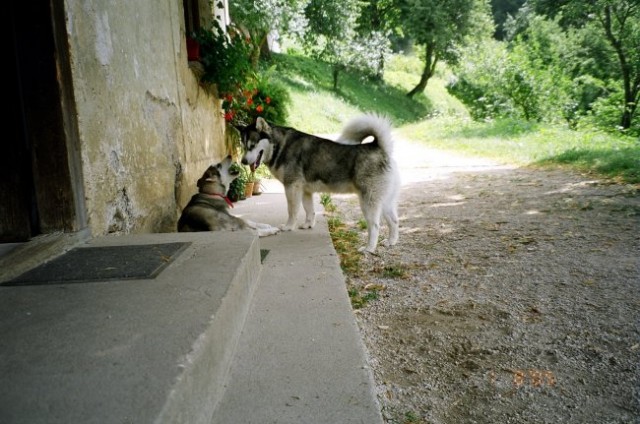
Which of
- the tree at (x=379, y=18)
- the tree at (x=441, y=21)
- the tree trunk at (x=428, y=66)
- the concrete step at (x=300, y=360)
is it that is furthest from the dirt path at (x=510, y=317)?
the tree trunk at (x=428, y=66)

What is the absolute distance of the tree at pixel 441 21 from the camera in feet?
79.8

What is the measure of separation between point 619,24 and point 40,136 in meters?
14.3

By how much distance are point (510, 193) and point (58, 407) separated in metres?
5.88

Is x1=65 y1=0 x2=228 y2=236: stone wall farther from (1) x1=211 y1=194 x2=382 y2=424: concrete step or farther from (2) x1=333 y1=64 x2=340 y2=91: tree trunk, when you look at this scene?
(2) x1=333 y1=64 x2=340 y2=91: tree trunk

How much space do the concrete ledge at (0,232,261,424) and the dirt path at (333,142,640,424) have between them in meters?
0.73

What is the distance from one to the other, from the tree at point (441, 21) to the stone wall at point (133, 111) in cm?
2302

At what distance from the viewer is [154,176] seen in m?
3.25

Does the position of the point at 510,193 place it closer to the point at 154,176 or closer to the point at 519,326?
the point at 519,326

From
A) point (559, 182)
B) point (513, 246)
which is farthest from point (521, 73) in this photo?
point (513, 246)

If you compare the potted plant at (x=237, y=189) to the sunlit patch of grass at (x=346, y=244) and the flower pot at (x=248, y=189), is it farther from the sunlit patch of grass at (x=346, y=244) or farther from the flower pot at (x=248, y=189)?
the sunlit patch of grass at (x=346, y=244)

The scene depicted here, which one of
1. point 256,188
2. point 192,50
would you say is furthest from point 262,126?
point 256,188

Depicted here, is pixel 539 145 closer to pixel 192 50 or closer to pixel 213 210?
pixel 192 50

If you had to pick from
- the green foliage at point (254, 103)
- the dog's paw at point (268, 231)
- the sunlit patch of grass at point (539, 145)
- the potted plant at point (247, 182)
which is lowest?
the dog's paw at point (268, 231)

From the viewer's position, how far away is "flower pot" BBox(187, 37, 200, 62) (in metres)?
4.54
